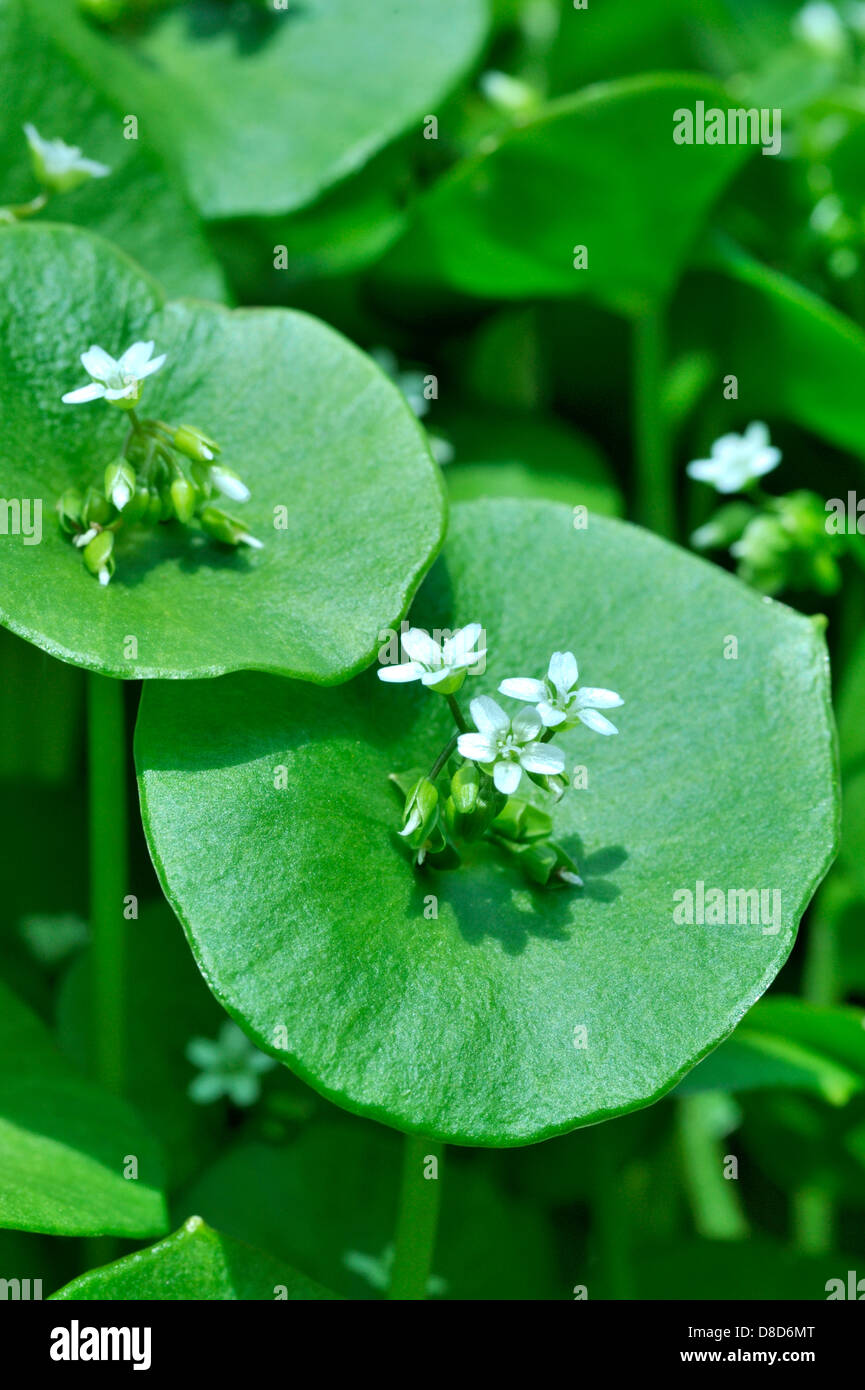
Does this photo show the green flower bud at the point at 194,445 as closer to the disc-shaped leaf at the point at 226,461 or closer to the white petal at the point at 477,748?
the disc-shaped leaf at the point at 226,461

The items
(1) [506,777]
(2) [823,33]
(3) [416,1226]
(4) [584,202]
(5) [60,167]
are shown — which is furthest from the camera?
(2) [823,33]

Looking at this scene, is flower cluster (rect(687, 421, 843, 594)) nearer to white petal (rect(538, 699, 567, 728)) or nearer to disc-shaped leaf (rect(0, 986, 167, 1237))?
white petal (rect(538, 699, 567, 728))

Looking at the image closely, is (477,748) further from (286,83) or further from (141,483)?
(286,83)

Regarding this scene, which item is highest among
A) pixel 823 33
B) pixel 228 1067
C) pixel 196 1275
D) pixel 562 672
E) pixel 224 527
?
pixel 823 33

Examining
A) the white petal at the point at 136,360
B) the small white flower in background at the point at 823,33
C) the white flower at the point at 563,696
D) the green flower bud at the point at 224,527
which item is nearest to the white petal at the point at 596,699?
the white flower at the point at 563,696

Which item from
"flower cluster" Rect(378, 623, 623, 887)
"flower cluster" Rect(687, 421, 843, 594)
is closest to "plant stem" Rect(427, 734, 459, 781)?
"flower cluster" Rect(378, 623, 623, 887)

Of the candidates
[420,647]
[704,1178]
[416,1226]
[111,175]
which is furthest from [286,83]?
[704,1178]

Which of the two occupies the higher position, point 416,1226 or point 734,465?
point 734,465
